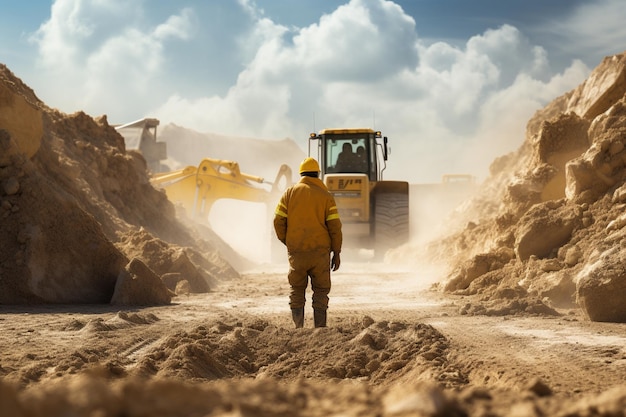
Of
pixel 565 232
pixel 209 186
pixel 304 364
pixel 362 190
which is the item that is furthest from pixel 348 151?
pixel 304 364

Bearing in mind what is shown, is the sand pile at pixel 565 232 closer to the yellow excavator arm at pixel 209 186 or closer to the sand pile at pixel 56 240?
the sand pile at pixel 56 240

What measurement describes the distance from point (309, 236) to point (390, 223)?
13.7m

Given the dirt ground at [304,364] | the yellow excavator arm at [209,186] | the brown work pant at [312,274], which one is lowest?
the dirt ground at [304,364]

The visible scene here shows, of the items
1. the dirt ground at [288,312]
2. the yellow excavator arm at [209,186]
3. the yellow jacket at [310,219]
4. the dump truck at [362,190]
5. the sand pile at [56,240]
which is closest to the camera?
the dirt ground at [288,312]

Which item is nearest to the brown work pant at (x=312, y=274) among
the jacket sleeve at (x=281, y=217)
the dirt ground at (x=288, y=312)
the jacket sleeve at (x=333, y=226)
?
the jacket sleeve at (x=333, y=226)

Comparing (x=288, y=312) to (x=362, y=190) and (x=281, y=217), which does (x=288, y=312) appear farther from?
(x=362, y=190)

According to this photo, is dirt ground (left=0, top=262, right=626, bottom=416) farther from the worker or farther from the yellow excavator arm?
the yellow excavator arm

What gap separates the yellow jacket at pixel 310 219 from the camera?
27.0 feet

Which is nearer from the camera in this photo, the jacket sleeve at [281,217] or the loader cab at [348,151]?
the jacket sleeve at [281,217]

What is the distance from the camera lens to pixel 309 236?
27.0 ft

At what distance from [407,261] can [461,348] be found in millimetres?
15069

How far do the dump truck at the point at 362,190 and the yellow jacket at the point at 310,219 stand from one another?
1232 cm

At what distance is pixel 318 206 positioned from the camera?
8.25 metres

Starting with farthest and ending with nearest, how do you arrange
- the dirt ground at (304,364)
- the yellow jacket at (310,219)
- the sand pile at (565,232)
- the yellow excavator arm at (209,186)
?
the yellow excavator arm at (209,186)
the sand pile at (565,232)
the yellow jacket at (310,219)
the dirt ground at (304,364)
